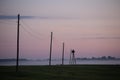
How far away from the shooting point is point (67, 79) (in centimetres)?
3366

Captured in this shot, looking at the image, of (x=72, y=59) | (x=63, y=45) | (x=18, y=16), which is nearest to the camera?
(x=18, y=16)

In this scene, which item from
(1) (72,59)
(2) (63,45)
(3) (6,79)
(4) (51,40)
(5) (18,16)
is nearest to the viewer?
(3) (6,79)

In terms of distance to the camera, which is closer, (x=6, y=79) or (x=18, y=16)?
(x=6, y=79)

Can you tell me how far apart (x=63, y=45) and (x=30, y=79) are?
68.4 m

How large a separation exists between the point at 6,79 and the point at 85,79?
31.5ft

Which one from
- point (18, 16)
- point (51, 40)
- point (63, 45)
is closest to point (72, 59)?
point (63, 45)

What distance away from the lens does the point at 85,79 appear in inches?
1345

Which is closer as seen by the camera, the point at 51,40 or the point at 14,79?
the point at 14,79

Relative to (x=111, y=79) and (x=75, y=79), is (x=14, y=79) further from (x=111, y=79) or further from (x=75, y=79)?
(x=111, y=79)

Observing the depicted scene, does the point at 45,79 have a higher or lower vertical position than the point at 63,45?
lower

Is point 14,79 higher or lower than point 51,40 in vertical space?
lower

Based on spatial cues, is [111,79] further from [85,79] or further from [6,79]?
[6,79]

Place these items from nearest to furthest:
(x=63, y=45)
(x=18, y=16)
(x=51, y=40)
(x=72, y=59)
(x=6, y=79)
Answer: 1. (x=6, y=79)
2. (x=18, y=16)
3. (x=51, y=40)
4. (x=63, y=45)
5. (x=72, y=59)

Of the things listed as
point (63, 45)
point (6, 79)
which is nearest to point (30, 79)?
point (6, 79)
